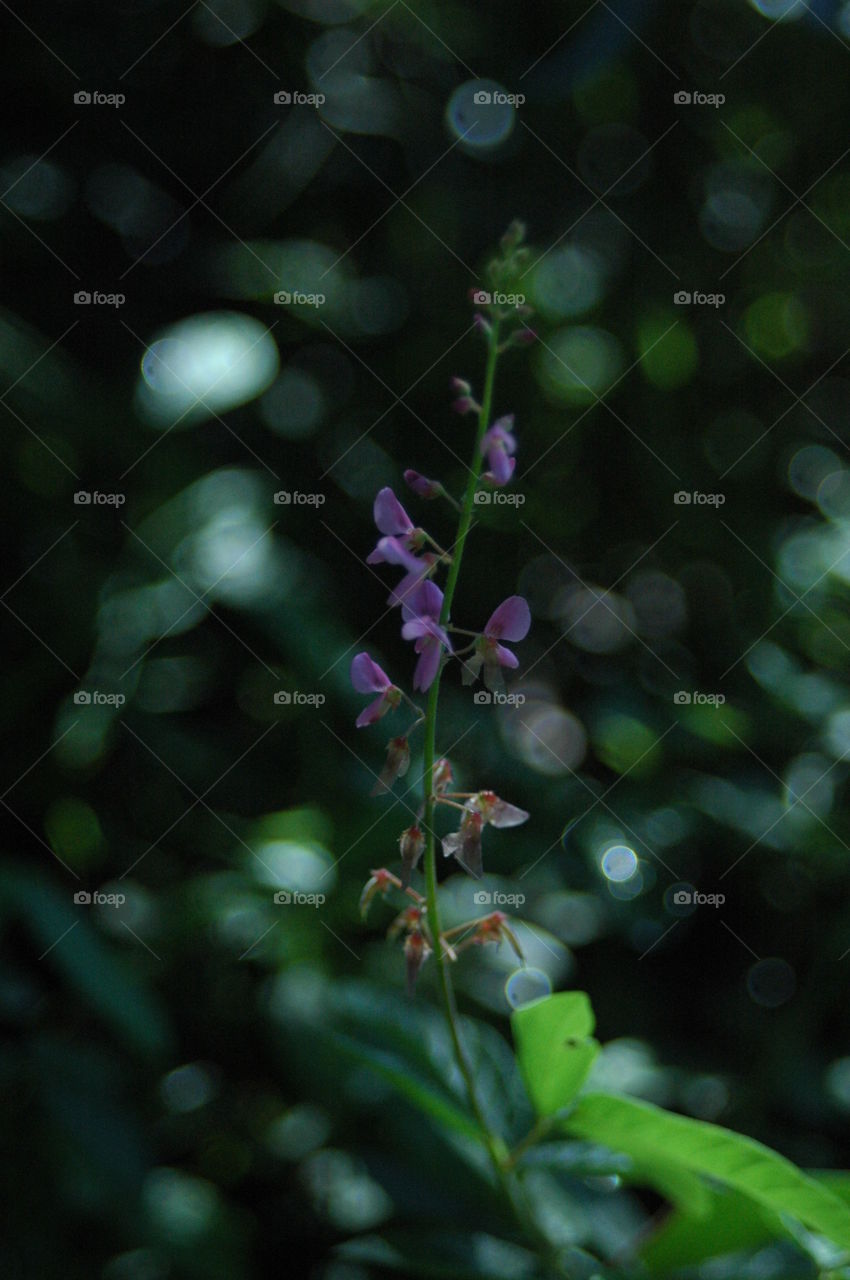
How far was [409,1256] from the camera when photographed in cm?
112

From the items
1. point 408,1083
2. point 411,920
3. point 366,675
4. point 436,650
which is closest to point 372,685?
point 366,675

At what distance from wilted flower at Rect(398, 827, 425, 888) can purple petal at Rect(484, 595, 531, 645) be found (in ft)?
0.58

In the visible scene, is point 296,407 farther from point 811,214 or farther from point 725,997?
point 725,997

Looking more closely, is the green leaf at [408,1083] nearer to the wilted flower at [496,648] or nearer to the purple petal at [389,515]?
the wilted flower at [496,648]

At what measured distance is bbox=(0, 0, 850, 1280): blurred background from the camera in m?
1.60

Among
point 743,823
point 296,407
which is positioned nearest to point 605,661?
Answer: point 743,823

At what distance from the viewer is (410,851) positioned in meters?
0.95

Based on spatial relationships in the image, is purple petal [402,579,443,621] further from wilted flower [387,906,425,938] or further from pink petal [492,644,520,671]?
wilted flower [387,906,425,938]

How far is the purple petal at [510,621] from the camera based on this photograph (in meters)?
0.96

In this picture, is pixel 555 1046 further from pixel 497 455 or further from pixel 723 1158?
pixel 497 455

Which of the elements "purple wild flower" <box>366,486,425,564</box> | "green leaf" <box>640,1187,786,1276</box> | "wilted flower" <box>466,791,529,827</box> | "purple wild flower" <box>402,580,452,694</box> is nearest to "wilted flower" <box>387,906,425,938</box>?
"wilted flower" <box>466,791,529,827</box>

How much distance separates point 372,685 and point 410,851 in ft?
0.53

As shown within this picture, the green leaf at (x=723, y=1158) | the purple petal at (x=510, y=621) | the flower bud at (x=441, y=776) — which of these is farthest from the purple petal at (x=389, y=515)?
the green leaf at (x=723, y=1158)

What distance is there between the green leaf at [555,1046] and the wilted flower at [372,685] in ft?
1.09
